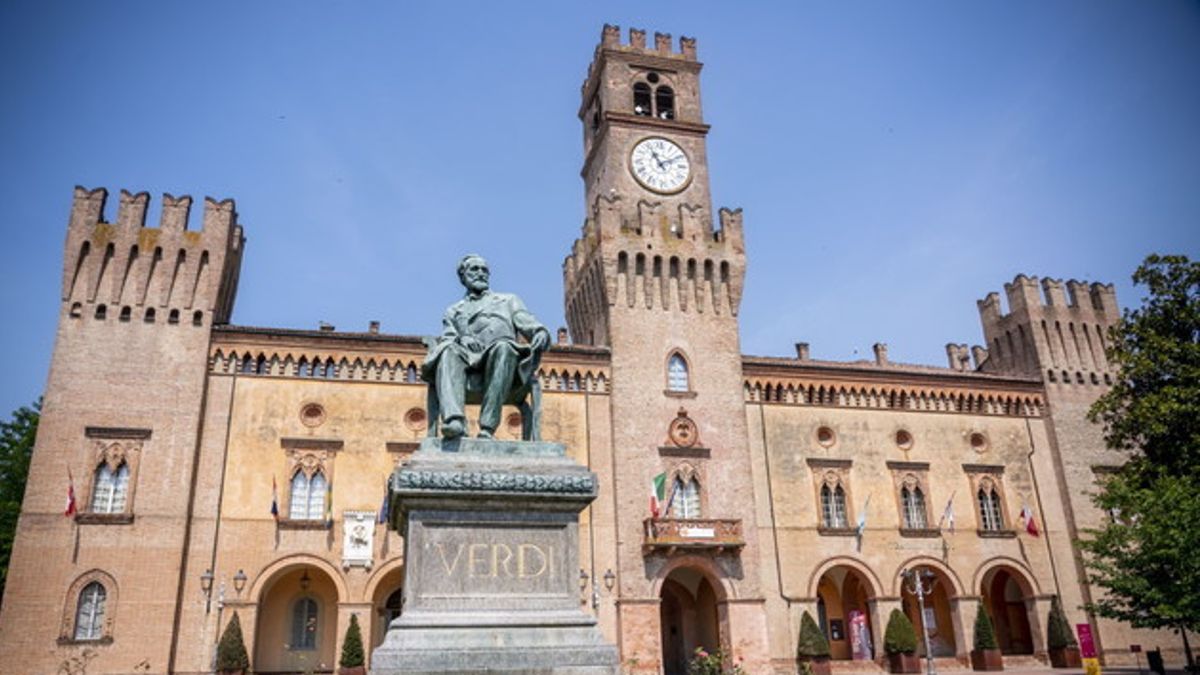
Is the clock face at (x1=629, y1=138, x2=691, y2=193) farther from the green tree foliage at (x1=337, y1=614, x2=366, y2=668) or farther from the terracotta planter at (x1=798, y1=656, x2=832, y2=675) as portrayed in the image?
the green tree foliage at (x1=337, y1=614, x2=366, y2=668)

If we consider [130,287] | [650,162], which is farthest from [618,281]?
[130,287]

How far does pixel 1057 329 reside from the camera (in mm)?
41219

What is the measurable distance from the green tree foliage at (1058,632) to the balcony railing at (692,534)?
43.5 feet

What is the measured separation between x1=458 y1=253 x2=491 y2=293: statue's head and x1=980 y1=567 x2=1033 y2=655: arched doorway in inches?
1399

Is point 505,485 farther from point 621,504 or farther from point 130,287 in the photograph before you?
A: point 130,287

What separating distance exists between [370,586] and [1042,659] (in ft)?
85.2

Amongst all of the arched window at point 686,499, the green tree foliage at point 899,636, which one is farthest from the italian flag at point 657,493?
the green tree foliage at point 899,636

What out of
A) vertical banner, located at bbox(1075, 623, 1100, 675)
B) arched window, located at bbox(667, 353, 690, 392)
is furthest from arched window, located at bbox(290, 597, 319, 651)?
vertical banner, located at bbox(1075, 623, 1100, 675)

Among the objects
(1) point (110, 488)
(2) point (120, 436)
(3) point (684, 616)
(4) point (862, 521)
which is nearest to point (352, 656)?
(1) point (110, 488)

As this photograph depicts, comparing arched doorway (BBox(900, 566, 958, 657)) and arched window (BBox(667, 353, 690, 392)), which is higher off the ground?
arched window (BBox(667, 353, 690, 392))

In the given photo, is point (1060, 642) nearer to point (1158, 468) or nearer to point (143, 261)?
point (1158, 468)

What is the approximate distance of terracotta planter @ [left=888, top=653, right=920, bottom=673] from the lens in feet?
109

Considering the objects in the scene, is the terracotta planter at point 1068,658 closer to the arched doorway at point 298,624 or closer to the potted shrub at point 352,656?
the potted shrub at point 352,656

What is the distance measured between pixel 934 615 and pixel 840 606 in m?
4.06
